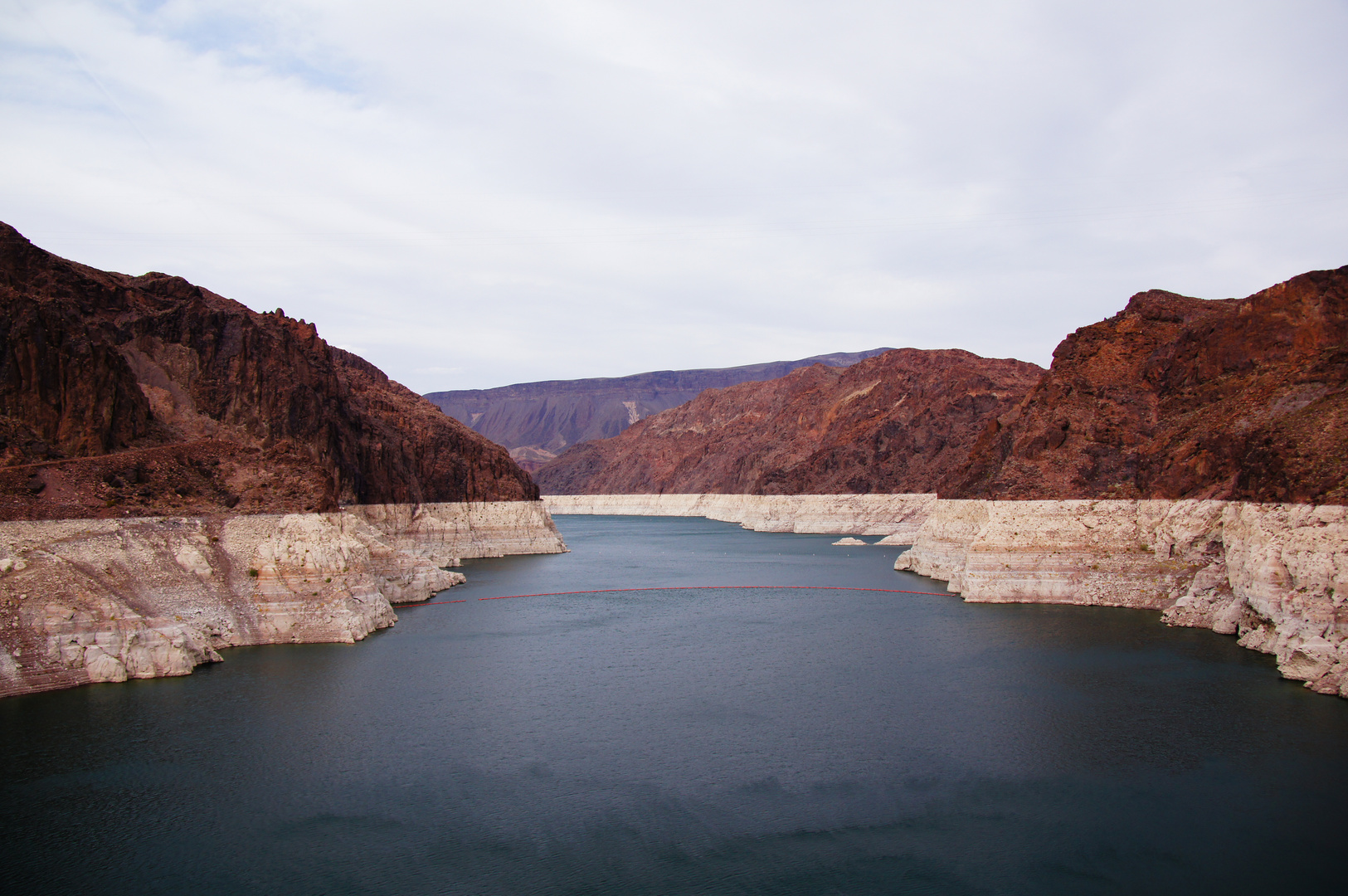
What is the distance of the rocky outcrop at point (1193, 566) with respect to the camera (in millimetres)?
23359

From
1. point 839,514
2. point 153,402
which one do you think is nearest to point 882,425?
point 839,514

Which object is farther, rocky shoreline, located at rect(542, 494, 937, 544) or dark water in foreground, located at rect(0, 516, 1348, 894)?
rocky shoreline, located at rect(542, 494, 937, 544)

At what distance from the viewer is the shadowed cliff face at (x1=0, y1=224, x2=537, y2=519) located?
2808 centimetres

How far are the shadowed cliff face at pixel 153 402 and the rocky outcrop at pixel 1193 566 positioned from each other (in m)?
28.6

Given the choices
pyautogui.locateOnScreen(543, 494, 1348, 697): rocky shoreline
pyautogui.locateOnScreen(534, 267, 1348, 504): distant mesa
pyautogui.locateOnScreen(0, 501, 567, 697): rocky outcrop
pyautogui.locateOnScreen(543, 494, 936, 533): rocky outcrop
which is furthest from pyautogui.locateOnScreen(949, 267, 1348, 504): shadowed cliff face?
pyautogui.locateOnScreen(543, 494, 936, 533): rocky outcrop

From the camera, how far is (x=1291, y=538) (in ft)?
82.5

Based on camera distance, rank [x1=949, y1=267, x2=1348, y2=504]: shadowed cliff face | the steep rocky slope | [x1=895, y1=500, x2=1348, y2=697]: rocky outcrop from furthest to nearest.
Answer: the steep rocky slope → [x1=949, y1=267, x2=1348, y2=504]: shadowed cliff face → [x1=895, y1=500, x2=1348, y2=697]: rocky outcrop

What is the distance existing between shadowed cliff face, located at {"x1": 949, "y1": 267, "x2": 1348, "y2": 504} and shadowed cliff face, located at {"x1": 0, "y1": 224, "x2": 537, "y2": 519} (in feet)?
105

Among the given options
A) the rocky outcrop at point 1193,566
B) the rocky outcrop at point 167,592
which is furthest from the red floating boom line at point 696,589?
the rocky outcrop at point 167,592

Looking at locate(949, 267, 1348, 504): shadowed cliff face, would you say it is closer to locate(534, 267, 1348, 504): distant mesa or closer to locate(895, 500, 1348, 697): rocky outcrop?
locate(534, 267, 1348, 504): distant mesa

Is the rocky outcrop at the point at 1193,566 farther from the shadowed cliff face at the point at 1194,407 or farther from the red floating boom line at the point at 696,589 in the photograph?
the red floating boom line at the point at 696,589

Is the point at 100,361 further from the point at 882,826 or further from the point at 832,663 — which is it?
the point at 882,826

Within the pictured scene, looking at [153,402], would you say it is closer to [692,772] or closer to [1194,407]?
[692,772]

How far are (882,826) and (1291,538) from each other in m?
17.1
